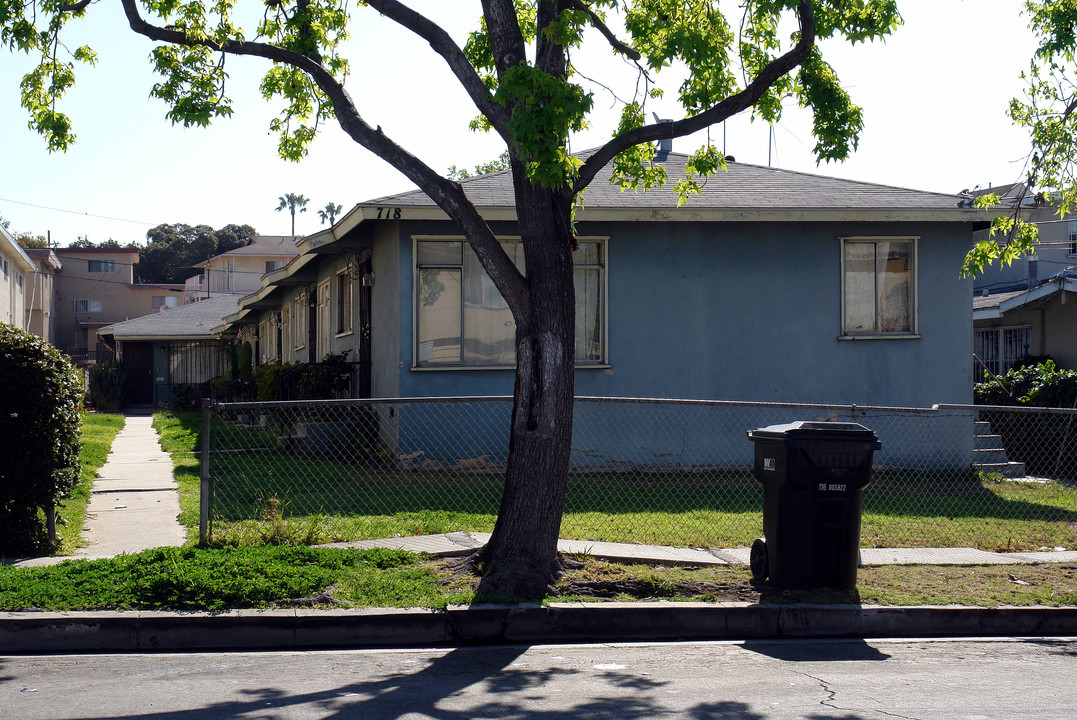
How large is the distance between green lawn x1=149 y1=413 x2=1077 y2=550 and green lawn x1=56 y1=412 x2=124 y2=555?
104 centimetres

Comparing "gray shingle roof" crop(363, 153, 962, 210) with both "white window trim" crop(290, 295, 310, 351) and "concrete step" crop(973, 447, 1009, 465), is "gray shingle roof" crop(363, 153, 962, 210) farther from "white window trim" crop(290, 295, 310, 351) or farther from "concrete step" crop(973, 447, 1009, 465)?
"white window trim" crop(290, 295, 310, 351)

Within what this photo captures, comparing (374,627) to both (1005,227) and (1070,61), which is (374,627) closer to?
(1005,227)

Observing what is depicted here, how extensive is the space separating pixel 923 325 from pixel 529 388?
9322 mm

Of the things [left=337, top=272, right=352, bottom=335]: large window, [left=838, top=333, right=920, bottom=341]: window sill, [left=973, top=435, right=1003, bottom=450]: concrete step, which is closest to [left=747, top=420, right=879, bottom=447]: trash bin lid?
[left=838, top=333, right=920, bottom=341]: window sill

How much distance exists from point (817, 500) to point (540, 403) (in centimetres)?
217

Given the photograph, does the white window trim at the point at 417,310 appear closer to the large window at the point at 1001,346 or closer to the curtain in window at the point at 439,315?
the curtain in window at the point at 439,315

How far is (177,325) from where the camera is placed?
117 ft

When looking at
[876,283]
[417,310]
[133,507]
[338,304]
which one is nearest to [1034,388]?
[876,283]

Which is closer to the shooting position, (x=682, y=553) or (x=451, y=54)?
(x=451, y=54)

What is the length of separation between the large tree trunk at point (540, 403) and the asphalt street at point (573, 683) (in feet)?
3.79

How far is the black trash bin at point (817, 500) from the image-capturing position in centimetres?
710

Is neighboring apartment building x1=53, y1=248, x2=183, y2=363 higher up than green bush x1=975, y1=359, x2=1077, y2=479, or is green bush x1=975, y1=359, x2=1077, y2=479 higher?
neighboring apartment building x1=53, y1=248, x2=183, y2=363

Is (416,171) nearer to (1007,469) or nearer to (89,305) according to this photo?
(1007,469)

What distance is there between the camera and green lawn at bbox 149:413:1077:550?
918cm
